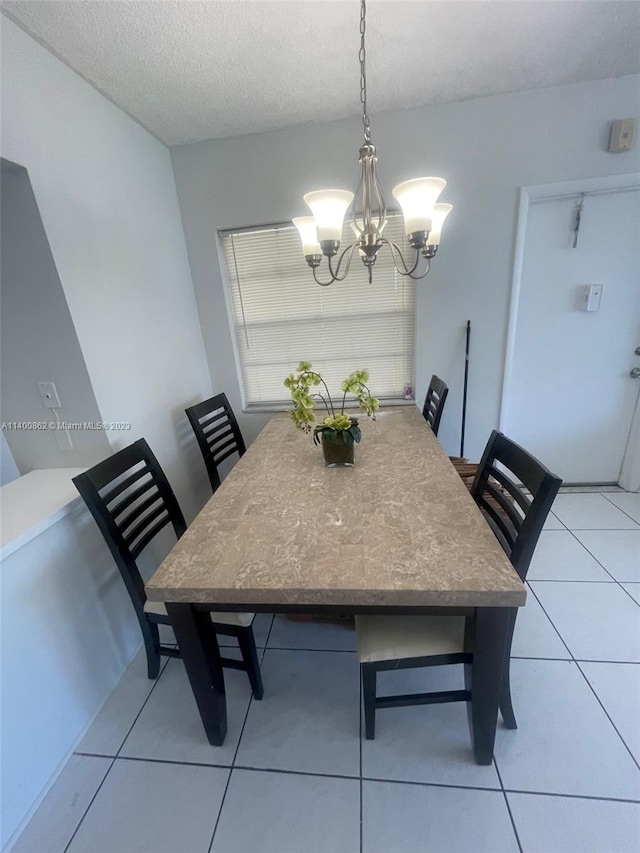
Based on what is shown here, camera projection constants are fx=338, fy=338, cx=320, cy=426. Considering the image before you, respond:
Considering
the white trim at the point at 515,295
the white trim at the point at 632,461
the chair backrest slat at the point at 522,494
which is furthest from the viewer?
the white trim at the point at 632,461

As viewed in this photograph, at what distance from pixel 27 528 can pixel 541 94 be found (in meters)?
3.07

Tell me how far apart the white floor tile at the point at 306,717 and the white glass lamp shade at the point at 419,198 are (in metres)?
1.69

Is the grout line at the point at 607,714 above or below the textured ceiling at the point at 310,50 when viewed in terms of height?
below

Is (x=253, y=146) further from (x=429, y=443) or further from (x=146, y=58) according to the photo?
(x=429, y=443)

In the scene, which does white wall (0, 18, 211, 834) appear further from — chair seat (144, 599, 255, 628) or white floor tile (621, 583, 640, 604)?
white floor tile (621, 583, 640, 604)

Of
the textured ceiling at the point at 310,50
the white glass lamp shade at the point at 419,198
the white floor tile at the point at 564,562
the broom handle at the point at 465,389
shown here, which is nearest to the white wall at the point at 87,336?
the textured ceiling at the point at 310,50

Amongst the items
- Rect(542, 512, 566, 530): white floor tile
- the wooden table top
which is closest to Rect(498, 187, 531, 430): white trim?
Rect(542, 512, 566, 530): white floor tile

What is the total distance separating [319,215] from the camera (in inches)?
43.9

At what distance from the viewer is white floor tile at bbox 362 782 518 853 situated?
0.92 meters

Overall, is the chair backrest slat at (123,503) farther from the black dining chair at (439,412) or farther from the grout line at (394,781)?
the black dining chair at (439,412)

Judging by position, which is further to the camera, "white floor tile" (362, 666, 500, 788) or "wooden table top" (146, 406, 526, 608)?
"white floor tile" (362, 666, 500, 788)

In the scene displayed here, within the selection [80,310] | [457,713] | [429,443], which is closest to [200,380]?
[80,310]

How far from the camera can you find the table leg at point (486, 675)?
2.80 ft

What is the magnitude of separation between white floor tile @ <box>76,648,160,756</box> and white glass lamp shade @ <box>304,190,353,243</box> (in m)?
1.87
